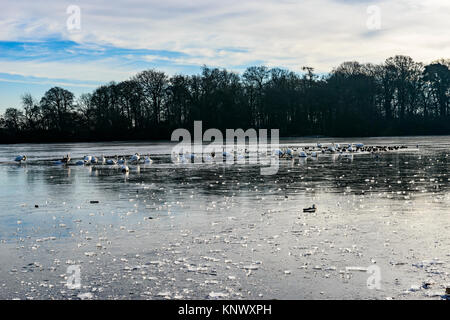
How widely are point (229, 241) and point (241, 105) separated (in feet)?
305

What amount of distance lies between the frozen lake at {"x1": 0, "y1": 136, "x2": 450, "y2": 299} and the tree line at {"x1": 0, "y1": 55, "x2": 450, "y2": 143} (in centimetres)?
8090

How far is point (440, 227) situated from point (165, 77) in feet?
303

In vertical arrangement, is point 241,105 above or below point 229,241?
above

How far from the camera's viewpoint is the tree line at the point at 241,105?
3797 inches

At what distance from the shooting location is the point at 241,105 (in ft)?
334

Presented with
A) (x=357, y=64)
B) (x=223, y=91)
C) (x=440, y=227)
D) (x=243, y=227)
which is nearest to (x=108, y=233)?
(x=243, y=227)

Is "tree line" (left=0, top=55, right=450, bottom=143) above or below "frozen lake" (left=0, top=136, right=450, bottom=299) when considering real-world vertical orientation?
above

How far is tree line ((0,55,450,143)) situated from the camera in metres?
96.4

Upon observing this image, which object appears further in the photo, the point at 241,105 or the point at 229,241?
the point at 241,105

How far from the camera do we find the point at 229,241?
9578mm

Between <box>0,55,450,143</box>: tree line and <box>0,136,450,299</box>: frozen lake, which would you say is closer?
<box>0,136,450,299</box>: frozen lake

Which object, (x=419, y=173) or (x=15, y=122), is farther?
(x=15, y=122)
